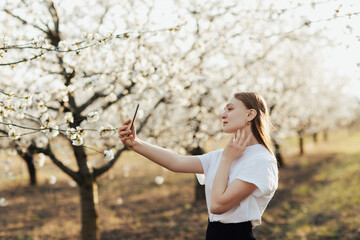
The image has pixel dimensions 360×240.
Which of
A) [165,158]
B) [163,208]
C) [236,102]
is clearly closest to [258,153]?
[236,102]

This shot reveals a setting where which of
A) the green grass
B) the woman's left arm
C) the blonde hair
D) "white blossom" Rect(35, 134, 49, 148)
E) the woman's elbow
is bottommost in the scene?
the green grass

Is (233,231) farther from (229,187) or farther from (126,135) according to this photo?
(126,135)

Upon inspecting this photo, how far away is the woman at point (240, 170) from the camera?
→ 6.31ft

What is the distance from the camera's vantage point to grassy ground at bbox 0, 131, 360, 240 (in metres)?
8.00

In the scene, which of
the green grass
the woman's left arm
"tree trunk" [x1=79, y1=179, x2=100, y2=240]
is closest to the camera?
the woman's left arm

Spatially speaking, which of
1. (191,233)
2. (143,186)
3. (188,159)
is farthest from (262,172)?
(143,186)

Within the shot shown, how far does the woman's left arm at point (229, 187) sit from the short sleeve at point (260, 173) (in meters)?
0.04

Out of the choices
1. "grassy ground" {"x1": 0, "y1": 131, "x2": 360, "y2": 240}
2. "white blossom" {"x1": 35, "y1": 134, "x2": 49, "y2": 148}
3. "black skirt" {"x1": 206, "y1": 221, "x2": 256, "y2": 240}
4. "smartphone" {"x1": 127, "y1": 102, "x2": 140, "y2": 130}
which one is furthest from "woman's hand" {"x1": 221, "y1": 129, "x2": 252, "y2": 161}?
"grassy ground" {"x1": 0, "y1": 131, "x2": 360, "y2": 240}

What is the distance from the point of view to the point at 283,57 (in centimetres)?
1582

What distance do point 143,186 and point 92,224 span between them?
317 inches

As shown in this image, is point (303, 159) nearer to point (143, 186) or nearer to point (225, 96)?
point (143, 186)

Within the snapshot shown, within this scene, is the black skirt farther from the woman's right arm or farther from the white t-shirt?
the woman's right arm

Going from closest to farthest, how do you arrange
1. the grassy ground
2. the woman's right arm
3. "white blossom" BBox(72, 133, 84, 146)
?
the woman's right arm, "white blossom" BBox(72, 133, 84, 146), the grassy ground

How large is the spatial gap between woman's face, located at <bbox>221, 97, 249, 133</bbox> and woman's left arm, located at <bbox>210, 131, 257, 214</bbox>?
0.48ft
